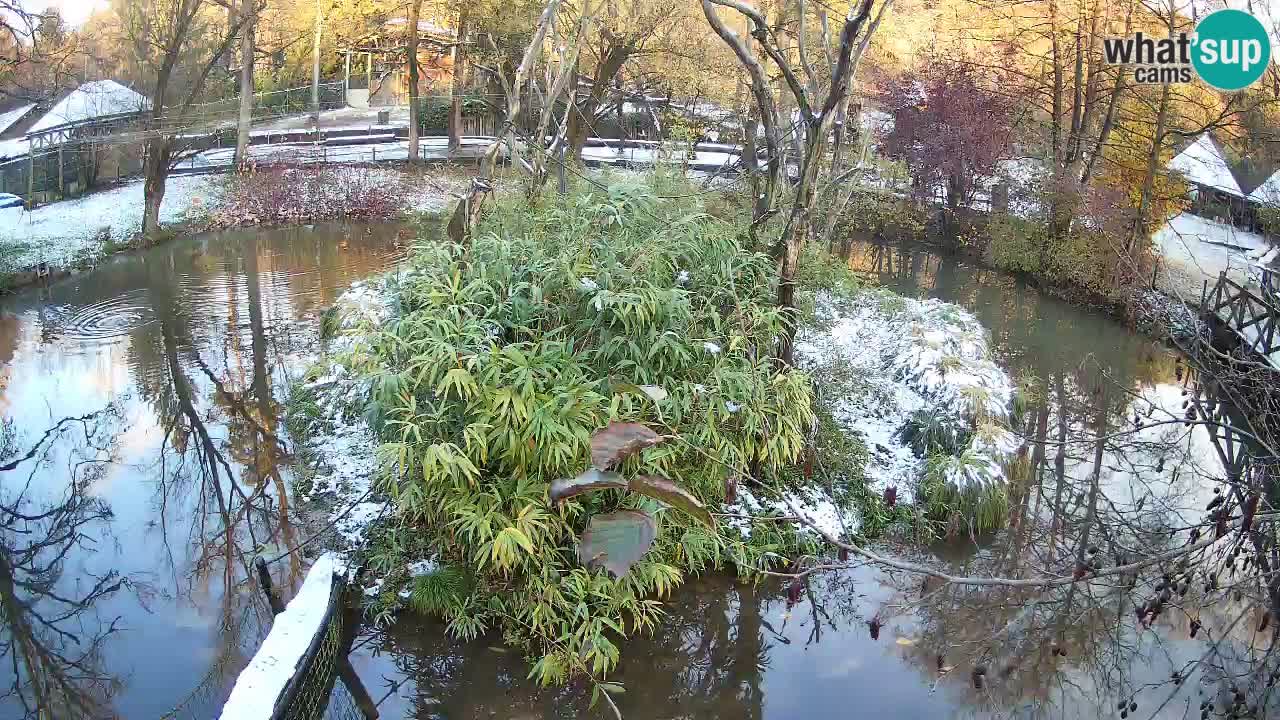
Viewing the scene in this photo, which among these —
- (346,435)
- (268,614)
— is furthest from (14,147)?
(268,614)

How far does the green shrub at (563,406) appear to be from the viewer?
5.30 meters

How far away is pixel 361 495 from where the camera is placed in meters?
7.20

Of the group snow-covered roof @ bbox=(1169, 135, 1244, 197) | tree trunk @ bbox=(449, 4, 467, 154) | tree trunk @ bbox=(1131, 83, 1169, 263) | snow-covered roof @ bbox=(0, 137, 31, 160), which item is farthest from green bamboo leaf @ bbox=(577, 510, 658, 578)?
tree trunk @ bbox=(449, 4, 467, 154)

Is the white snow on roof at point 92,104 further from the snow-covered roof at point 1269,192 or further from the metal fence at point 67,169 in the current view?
the snow-covered roof at point 1269,192

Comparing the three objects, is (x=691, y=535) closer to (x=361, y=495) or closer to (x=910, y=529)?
(x=910, y=529)

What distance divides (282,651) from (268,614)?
46.5 inches

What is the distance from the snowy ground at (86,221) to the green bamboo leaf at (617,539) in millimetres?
13191

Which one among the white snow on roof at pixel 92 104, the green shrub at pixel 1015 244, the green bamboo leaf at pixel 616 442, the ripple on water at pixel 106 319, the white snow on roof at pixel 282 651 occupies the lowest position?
the white snow on roof at pixel 282 651

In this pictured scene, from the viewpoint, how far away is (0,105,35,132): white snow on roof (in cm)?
1731

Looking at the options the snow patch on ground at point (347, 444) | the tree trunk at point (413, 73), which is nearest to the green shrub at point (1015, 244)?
the snow patch on ground at point (347, 444)

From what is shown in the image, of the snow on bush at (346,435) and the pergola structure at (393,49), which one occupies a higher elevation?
the pergola structure at (393,49)

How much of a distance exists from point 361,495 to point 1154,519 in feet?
18.4

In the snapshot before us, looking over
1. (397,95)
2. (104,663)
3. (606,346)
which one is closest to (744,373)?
(606,346)

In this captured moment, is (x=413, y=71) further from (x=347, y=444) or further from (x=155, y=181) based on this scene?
(x=347, y=444)
